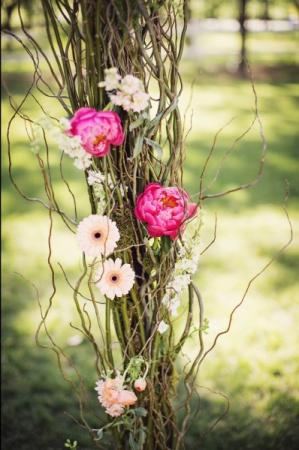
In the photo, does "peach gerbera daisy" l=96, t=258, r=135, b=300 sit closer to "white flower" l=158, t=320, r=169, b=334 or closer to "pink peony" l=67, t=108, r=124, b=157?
"white flower" l=158, t=320, r=169, b=334

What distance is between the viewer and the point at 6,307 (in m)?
3.22

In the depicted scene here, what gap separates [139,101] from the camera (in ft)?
3.59

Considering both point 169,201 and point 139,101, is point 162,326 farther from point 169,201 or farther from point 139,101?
point 139,101

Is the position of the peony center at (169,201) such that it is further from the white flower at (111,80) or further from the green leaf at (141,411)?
the green leaf at (141,411)

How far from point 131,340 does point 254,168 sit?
440 cm

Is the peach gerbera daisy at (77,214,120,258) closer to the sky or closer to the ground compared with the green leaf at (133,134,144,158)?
closer to the ground

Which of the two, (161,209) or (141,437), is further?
(141,437)

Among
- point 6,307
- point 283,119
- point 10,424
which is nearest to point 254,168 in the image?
point 283,119

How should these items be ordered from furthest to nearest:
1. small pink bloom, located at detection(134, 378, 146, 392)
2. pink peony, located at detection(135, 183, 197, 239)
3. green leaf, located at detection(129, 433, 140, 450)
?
green leaf, located at detection(129, 433, 140, 450)
small pink bloom, located at detection(134, 378, 146, 392)
pink peony, located at detection(135, 183, 197, 239)

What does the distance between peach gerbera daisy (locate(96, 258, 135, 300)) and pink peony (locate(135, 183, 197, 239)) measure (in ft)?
0.38

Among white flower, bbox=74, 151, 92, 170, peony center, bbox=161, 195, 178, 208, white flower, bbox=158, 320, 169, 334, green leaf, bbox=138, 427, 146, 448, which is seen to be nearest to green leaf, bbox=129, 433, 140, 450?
green leaf, bbox=138, 427, 146, 448

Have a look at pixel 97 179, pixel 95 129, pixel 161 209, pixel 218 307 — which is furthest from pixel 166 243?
pixel 218 307

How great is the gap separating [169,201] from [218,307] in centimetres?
213

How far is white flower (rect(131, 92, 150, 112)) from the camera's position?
1.09 m
